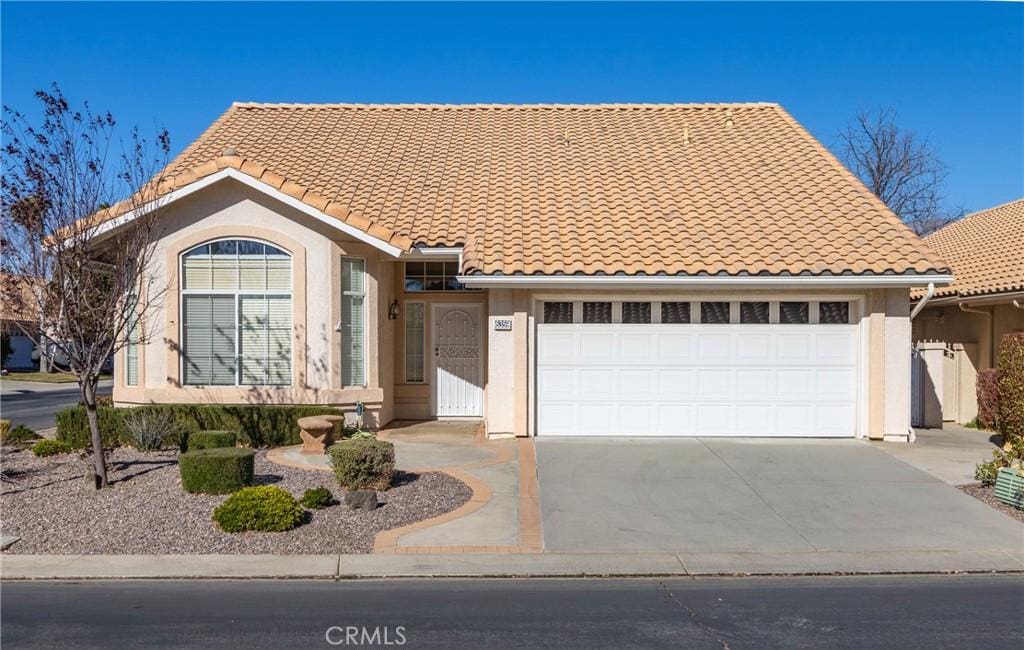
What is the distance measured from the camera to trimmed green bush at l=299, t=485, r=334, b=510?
357 inches

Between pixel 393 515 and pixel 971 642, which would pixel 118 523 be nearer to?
pixel 393 515

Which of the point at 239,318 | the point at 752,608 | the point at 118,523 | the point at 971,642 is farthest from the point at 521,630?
the point at 239,318

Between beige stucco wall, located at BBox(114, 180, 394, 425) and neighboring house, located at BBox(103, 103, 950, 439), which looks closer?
neighboring house, located at BBox(103, 103, 950, 439)

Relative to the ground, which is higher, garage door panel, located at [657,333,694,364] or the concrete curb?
garage door panel, located at [657,333,694,364]

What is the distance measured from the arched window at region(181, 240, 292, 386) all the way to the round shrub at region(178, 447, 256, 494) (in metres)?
3.78

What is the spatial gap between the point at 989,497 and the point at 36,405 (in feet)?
78.9

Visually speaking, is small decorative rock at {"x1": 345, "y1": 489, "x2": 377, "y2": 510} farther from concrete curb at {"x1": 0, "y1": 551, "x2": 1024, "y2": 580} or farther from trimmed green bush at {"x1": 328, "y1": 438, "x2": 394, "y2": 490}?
concrete curb at {"x1": 0, "y1": 551, "x2": 1024, "y2": 580}

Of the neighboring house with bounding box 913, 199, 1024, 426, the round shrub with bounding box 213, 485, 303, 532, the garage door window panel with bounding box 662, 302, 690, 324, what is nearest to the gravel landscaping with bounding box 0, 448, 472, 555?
the round shrub with bounding box 213, 485, 303, 532

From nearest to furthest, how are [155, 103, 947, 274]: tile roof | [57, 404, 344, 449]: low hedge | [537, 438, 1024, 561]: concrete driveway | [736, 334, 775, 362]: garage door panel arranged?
[537, 438, 1024, 561]: concrete driveway → [57, 404, 344, 449]: low hedge → [155, 103, 947, 274]: tile roof → [736, 334, 775, 362]: garage door panel

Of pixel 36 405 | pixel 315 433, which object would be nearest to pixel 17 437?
pixel 315 433

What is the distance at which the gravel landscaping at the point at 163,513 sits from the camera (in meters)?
8.05

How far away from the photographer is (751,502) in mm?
9688

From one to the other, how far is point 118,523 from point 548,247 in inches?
291

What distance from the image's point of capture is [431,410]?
15.4 metres
